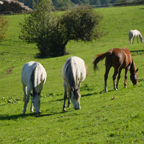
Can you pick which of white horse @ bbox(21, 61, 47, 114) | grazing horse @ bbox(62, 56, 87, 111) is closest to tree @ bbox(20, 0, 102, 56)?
white horse @ bbox(21, 61, 47, 114)

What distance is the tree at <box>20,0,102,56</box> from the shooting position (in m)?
39.9

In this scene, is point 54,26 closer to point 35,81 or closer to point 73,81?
point 35,81

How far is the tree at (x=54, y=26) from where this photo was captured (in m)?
39.9

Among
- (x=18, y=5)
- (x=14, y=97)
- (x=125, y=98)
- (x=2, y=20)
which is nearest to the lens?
(x=125, y=98)

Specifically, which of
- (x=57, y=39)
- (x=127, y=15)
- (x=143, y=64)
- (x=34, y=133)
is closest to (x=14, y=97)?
(x=34, y=133)

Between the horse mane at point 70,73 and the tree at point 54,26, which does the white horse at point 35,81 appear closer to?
the horse mane at point 70,73

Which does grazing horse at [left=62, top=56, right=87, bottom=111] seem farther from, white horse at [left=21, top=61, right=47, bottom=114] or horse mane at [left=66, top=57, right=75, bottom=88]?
white horse at [left=21, top=61, right=47, bottom=114]

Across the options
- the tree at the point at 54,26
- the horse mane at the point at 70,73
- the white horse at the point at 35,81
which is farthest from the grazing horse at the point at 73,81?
the tree at the point at 54,26

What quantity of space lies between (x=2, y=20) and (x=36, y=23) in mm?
11861

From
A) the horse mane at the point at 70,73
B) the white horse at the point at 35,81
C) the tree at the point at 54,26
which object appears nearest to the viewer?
the horse mane at the point at 70,73

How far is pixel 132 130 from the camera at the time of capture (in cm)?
764

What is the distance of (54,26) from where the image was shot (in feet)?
133

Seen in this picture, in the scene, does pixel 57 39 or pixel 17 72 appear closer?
pixel 17 72

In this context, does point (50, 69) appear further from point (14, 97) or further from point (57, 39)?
point (57, 39)
